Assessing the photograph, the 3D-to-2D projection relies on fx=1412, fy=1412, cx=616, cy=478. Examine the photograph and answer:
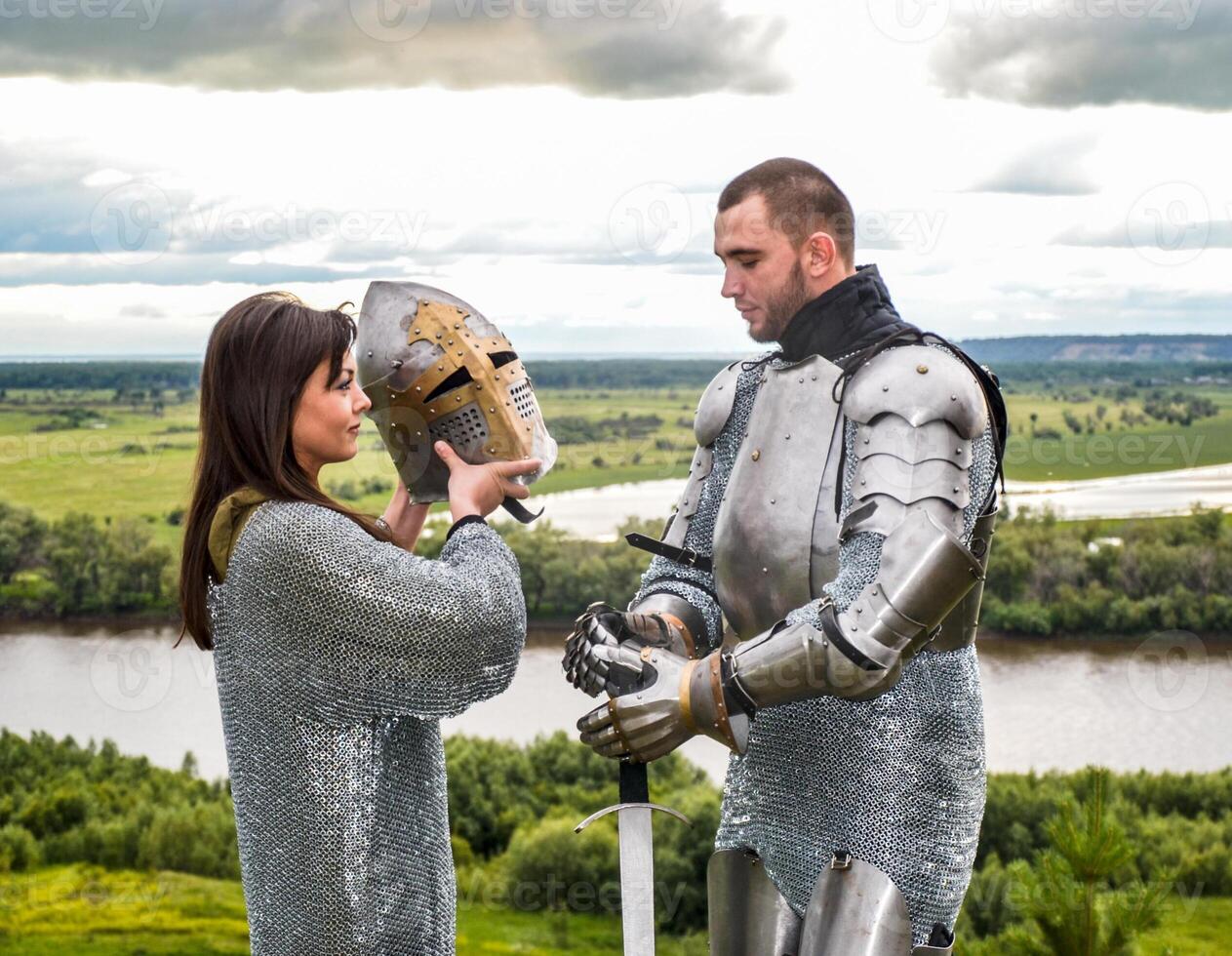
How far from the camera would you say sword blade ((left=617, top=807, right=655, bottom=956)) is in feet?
12.2

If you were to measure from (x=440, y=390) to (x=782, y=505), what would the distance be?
1.04 meters

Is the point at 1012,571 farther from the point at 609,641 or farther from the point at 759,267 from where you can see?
the point at 609,641

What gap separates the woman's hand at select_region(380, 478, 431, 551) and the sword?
875mm

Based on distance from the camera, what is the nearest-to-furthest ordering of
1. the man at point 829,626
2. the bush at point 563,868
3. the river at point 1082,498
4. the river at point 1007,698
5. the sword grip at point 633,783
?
1. the man at point 829,626
2. the sword grip at point 633,783
3. the bush at point 563,868
4. the river at point 1007,698
5. the river at point 1082,498

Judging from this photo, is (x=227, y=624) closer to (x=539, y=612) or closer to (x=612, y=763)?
(x=612, y=763)

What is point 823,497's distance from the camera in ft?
13.0

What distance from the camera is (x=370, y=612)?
9.26 ft

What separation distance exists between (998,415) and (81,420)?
1071 inches

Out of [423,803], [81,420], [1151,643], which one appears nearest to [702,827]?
[423,803]

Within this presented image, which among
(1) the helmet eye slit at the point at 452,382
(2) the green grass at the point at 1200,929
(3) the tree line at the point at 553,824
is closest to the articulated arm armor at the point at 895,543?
(1) the helmet eye slit at the point at 452,382

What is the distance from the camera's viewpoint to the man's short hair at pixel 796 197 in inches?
156

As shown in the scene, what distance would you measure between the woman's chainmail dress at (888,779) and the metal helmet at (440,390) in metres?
0.89

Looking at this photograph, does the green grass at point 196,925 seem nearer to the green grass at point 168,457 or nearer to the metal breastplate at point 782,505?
the metal breastplate at point 782,505

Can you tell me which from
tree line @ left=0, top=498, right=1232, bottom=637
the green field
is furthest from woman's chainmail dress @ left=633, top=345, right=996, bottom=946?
the green field
